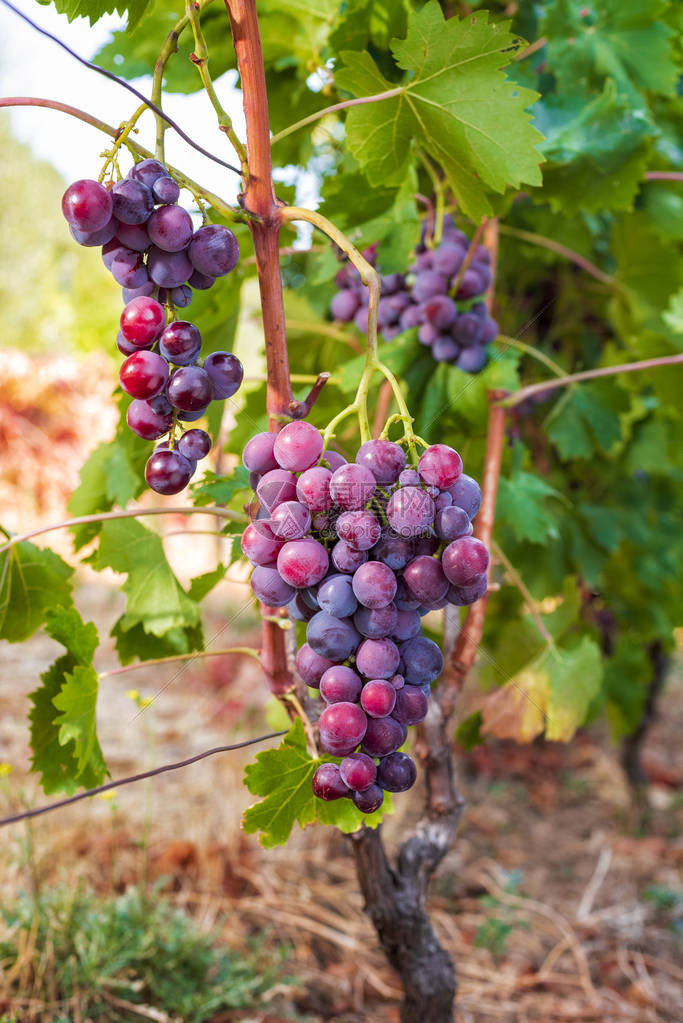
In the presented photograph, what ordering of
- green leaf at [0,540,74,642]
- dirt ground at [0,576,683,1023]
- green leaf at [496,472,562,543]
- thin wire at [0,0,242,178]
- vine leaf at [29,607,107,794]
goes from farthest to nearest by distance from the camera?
1. dirt ground at [0,576,683,1023]
2. green leaf at [496,472,562,543]
3. green leaf at [0,540,74,642]
4. vine leaf at [29,607,107,794]
5. thin wire at [0,0,242,178]

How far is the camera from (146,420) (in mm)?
625

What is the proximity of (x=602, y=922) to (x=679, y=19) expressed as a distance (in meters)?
1.70

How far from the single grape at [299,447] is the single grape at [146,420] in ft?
0.39

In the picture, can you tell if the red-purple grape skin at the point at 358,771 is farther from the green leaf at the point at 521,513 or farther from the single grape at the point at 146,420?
the green leaf at the point at 521,513

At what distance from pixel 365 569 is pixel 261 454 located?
122 millimetres

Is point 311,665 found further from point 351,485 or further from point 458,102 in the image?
point 458,102

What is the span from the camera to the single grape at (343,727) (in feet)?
1.88

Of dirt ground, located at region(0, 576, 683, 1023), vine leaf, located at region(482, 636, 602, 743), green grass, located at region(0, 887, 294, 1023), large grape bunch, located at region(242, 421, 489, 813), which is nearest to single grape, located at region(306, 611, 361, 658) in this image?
large grape bunch, located at region(242, 421, 489, 813)

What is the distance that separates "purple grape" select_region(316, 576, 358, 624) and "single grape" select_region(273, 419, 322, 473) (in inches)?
3.4

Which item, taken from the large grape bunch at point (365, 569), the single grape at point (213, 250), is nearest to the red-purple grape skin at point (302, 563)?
the large grape bunch at point (365, 569)

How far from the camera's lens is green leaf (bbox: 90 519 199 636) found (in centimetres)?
90

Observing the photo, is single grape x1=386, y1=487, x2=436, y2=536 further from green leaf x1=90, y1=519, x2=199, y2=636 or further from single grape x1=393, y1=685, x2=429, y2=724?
green leaf x1=90, y1=519, x2=199, y2=636

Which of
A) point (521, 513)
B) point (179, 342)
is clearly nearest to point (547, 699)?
point (521, 513)

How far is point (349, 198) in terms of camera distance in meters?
0.96
